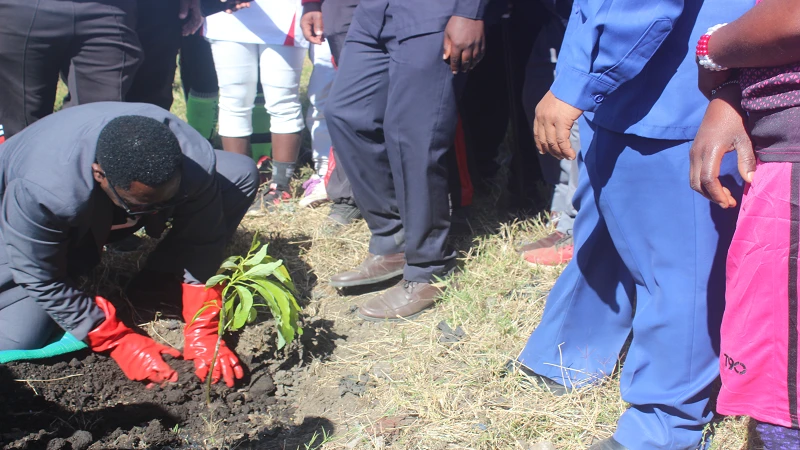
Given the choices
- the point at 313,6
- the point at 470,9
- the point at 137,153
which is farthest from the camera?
the point at 313,6

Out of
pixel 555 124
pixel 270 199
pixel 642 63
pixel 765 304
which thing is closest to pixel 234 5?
pixel 270 199

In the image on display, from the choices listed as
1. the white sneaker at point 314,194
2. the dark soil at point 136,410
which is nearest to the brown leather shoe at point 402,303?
the dark soil at point 136,410

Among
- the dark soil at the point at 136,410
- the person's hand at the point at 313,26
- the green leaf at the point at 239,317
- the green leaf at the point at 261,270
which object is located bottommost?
the dark soil at the point at 136,410

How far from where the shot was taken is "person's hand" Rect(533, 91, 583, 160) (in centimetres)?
170

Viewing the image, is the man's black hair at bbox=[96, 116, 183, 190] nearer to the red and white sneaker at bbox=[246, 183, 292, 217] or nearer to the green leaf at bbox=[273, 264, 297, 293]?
the green leaf at bbox=[273, 264, 297, 293]

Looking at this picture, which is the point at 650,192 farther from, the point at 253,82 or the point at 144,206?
the point at 253,82

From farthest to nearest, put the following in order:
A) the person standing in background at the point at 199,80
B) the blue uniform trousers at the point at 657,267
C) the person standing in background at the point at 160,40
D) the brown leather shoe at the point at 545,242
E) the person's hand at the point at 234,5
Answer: the person standing in background at the point at 199,80, the person's hand at the point at 234,5, the person standing in background at the point at 160,40, the brown leather shoe at the point at 545,242, the blue uniform trousers at the point at 657,267

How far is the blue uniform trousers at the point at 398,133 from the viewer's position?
2672 millimetres

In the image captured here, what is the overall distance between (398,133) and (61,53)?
1.56 meters

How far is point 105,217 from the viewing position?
2688 mm

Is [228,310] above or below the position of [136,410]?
above

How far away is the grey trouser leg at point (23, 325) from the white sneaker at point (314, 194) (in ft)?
5.60

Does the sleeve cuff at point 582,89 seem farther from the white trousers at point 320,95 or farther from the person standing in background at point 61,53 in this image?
the white trousers at point 320,95

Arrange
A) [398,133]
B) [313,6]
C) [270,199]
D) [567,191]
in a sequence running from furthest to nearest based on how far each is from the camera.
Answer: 1. [270,199]
2. [313,6]
3. [567,191]
4. [398,133]
